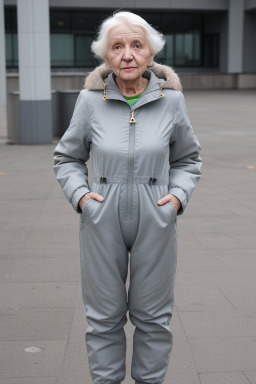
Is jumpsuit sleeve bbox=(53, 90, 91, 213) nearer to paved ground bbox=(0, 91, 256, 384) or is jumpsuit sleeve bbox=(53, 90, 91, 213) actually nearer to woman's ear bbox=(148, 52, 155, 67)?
woman's ear bbox=(148, 52, 155, 67)

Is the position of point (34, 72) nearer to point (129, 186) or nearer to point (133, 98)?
point (133, 98)

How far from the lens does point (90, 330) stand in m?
2.97

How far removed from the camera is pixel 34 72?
14.2m

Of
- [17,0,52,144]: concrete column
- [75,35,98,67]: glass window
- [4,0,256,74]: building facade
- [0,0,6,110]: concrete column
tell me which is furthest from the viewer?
[75,35,98,67]: glass window

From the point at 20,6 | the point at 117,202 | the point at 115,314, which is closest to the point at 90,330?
the point at 115,314

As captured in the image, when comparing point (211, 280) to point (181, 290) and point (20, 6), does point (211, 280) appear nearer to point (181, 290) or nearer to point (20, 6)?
point (181, 290)

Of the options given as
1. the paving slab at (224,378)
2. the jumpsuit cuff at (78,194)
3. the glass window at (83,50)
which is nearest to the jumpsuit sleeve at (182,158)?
the jumpsuit cuff at (78,194)

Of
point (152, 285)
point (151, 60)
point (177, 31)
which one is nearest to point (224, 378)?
point (152, 285)

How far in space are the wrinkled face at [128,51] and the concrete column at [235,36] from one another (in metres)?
40.8

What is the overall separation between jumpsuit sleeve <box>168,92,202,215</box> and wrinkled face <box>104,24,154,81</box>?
0.23 meters

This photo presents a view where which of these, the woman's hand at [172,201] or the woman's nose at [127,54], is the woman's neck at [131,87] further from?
the woman's hand at [172,201]

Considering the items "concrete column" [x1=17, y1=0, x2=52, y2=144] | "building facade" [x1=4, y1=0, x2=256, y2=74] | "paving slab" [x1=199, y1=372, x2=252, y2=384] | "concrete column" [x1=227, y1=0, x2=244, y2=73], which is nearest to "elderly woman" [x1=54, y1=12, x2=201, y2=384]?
"paving slab" [x1=199, y1=372, x2=252, y2=384]

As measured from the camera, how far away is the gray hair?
286cm

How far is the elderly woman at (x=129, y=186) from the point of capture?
2.85 meters
